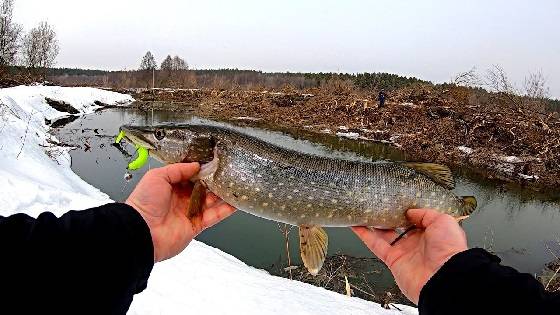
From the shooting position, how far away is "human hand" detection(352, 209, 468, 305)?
2.10 metres

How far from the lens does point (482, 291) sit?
1451 millimetres

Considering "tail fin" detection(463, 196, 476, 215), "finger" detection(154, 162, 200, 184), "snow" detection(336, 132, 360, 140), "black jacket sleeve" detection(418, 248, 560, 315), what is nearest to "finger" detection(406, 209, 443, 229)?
"tail fin" detection(463, 196, 476, 215)

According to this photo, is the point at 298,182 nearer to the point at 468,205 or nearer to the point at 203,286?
the point at 468,205

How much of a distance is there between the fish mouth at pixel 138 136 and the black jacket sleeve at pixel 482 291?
1.93 m

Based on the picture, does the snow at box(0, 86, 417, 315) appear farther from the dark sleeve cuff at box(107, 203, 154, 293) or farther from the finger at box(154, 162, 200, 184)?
the dark sleeve cuff at box(107, 203, 154, 293)

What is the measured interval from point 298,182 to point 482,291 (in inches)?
58.8

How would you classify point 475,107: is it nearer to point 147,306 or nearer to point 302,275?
point 302,275

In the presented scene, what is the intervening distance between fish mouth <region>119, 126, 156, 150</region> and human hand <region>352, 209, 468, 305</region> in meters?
1.58

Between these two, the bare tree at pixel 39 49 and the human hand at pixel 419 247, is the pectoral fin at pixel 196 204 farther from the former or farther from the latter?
the bare tree at pixel 39 49

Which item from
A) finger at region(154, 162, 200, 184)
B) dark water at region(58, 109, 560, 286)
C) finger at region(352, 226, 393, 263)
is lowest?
dark water at region(58, 109, 560, 286)

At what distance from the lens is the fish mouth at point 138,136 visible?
9.00ft

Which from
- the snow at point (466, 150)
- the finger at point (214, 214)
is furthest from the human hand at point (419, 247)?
the snow at point (466, 150)

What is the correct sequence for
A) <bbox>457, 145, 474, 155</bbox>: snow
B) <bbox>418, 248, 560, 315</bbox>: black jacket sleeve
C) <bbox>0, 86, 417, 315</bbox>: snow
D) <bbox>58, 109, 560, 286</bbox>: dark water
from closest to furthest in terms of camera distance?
<bbox>418, 248, 560, 315</bbox>: black jacket sleeve < <bbox>0, 86, 417, 315</bbox>: snow < <bbox>58, 109, 560, 286</bbox>: dark water < <bbox>457, 145, 474, 155</bbox>: snow

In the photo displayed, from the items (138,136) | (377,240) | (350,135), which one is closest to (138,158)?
(138,136)
